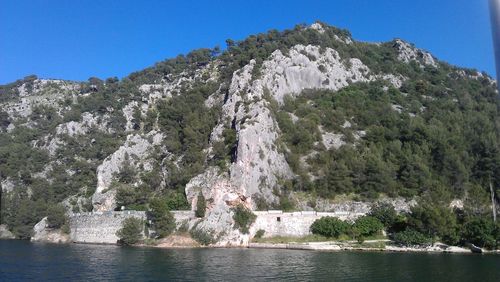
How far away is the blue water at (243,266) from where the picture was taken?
34.1 metres

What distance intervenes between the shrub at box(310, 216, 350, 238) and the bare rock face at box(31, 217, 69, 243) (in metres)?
41.0

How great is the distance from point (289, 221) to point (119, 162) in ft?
118

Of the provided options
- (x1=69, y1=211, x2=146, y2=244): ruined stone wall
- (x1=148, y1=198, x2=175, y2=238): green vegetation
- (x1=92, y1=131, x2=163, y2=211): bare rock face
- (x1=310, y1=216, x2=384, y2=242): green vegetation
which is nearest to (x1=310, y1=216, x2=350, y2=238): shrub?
(x1=310, y1=216, x2=384, y2=242): green vegetation

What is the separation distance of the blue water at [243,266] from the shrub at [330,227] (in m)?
9.03

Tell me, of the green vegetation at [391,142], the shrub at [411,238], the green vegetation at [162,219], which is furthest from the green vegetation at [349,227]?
the green vegetation at [162,219]

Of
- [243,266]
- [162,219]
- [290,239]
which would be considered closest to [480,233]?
[290,239]

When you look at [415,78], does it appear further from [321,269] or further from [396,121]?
[321,269]

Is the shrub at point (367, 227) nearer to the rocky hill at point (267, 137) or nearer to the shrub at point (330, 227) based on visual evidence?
the shrub at point (330, 227)

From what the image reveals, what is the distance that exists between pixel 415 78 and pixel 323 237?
70.8 m

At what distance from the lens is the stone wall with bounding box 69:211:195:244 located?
64.4 meters

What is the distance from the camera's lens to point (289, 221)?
61875mm

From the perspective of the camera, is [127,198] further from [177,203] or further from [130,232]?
[177,203]

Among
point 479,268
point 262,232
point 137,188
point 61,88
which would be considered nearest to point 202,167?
point 137,188

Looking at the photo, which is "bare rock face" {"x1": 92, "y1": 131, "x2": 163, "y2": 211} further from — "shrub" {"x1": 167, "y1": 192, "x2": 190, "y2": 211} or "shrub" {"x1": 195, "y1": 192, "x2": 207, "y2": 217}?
"shrub" {"x1": 195, "y1": 192, "x2": 207, "y2": 217}
